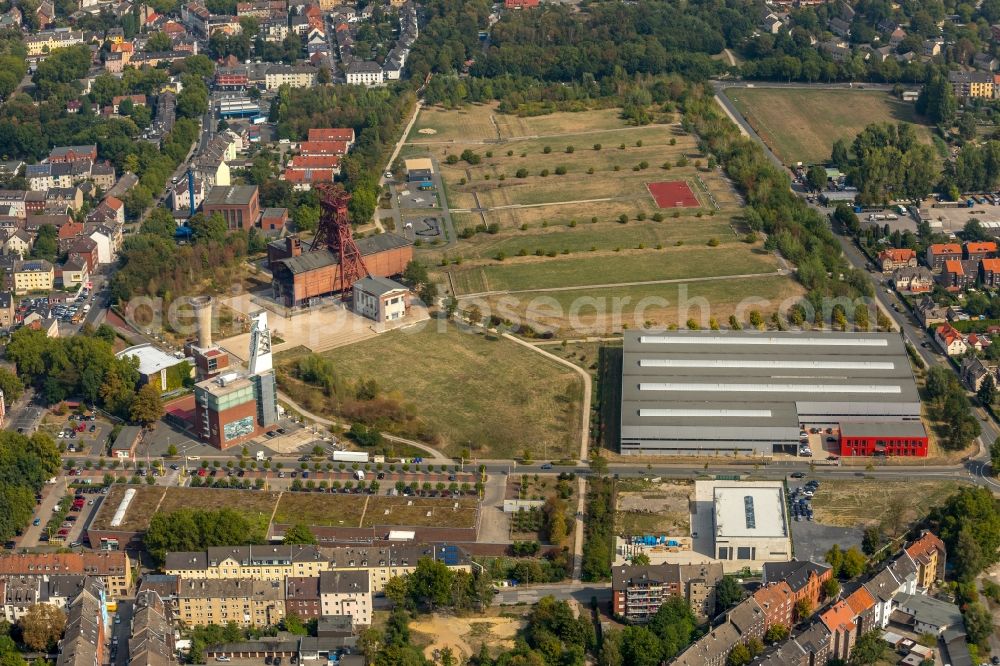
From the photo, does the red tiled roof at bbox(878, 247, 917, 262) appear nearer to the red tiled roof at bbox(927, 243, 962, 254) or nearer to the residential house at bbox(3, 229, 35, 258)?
the red tiled roof at bbox(927, 243, 962, 254)

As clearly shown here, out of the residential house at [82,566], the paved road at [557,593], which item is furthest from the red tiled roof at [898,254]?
the residential house at [82,566]

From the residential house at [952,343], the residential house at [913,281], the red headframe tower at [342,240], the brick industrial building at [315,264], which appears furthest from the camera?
the residential house at [913,281]

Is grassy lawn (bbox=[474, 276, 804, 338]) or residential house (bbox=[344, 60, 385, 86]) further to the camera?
residential house (bbox=[344, 60, 385, 86])

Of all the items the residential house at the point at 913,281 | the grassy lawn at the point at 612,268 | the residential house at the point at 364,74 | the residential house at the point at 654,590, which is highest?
the residential house at the point at 654,590

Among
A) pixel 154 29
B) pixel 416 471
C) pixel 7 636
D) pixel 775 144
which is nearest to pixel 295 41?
pixel 154 29

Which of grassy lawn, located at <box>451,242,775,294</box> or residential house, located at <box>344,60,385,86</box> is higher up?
grassy lawn, located at <box>451,242,775,294</box>

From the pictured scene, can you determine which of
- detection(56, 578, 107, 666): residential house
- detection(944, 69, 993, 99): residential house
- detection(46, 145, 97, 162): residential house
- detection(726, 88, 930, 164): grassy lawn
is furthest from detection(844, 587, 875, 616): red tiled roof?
detection(944, 69, 993, 99): residential house

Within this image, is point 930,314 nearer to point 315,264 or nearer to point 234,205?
point 315,264

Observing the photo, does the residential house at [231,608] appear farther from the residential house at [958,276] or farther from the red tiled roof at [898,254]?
the red tiled roof at [898,254]
